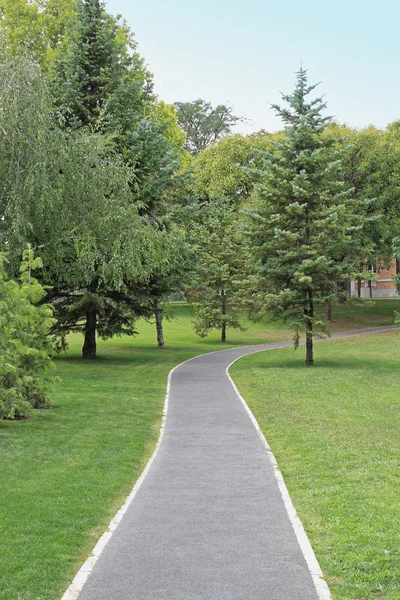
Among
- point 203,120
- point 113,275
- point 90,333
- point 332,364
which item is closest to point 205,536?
point 113,275

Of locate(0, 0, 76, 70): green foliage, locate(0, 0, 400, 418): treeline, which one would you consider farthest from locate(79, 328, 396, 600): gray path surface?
locate(0, 0, 76, 70): green foliage

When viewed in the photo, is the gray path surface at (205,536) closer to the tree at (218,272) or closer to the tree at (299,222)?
the tree at (299,222)

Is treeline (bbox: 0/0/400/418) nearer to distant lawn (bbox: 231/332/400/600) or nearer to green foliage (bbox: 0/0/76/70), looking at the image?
green foliage (bbox: 0/0/76/70)

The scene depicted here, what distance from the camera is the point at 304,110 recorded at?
97.3 ft

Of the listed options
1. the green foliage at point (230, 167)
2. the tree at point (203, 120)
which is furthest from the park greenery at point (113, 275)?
the tree at point (203, 120)

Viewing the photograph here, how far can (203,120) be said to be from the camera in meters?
80.0

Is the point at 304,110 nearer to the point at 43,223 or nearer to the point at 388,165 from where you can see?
the point at 43,223

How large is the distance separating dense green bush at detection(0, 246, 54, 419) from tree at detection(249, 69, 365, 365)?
1383 cm

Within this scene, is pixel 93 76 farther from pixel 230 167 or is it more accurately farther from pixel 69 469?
pixel 230 167

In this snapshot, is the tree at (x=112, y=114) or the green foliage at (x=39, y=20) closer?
the tree at (x=112, y=114)

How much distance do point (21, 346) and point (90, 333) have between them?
1712cm

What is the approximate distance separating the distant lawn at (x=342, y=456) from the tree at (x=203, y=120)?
2143 inches

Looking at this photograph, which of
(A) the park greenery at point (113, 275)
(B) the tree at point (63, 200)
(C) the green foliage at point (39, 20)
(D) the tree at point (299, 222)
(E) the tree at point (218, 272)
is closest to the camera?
(A) the park greenery at point (113, 275)

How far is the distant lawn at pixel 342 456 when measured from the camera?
6.62 meters
